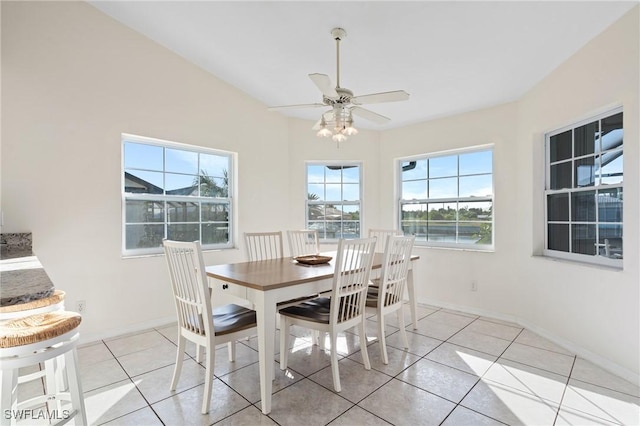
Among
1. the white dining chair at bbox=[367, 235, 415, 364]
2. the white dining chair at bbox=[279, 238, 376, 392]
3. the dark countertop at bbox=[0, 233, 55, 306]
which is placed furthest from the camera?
the white dining chair at bbox=[367, 235, 415, 364]

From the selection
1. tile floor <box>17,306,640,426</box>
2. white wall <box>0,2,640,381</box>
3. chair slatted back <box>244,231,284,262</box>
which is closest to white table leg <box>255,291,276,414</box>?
tile floor <box>17,306,640,426</box>

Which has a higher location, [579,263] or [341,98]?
[341,98]

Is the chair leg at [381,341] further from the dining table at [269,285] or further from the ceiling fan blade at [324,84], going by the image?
the ceiling fan blade at [324,84]

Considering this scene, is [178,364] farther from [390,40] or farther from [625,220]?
[625,220]

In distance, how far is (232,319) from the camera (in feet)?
7.13

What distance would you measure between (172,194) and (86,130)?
0.99 meters

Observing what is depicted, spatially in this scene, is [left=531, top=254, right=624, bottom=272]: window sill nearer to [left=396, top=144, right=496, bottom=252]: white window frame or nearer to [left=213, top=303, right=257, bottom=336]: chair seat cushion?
[left=396, top=144, right=496, bottom=252]: white window frame

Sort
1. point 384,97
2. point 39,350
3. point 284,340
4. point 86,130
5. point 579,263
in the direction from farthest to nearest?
1. point 86,130
2. point 579,263
3. point 284,340
4. point 384,97
5. point 39,350

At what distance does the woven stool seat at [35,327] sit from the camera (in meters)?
1.26

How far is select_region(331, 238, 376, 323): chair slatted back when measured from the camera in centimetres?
219

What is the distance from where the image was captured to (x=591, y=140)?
2.76 meters

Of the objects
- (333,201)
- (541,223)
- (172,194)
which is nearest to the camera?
(541,223)

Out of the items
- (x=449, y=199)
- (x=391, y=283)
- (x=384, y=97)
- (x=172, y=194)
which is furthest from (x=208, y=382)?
(x=449, y=199)

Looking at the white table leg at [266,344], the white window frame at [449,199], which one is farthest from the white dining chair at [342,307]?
the white window frame at [449,199]
